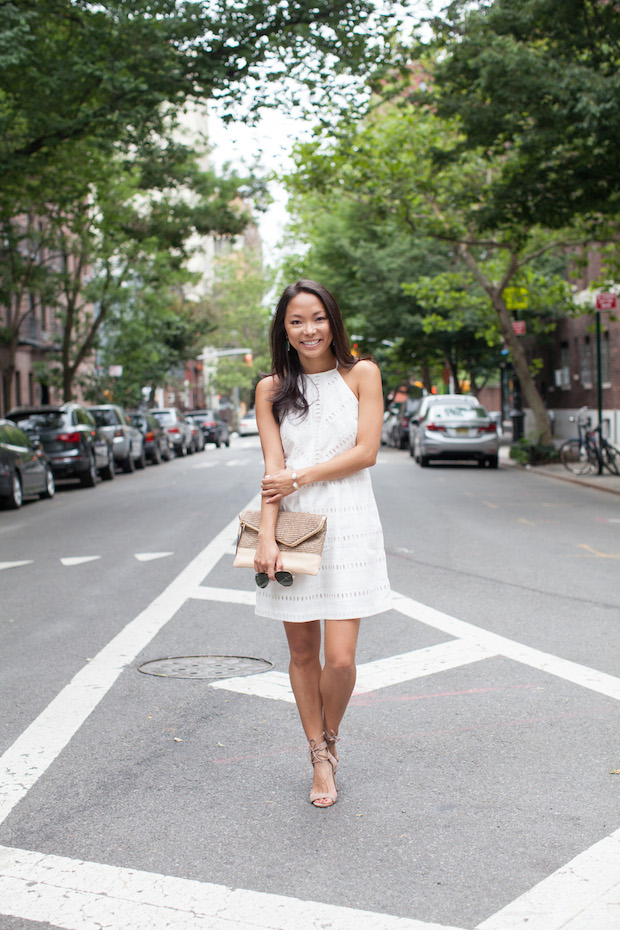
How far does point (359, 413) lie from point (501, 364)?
39292 mm

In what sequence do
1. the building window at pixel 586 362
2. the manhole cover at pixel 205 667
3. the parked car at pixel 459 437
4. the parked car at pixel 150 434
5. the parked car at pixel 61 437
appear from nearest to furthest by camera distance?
1. the manhole cover at pixel 205 667
2. the parked car at pixel 61 437
3. the parked car at pixel 459 437
4. the parked car at pixel 150 434
5. the building window at pixel 586 362

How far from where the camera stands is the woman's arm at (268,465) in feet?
12.7

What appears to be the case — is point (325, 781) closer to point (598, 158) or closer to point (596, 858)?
point (596, 858)

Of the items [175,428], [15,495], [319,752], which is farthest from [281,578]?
[175,428]

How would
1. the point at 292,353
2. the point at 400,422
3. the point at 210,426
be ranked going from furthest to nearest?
the point at 210,426, the point at 400,422, the point at 292,353

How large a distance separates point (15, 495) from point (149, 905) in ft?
50.6

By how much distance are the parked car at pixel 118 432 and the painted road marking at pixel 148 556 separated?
15417 millimetres

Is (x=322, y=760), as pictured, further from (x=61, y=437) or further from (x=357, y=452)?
(x=61, y=437)

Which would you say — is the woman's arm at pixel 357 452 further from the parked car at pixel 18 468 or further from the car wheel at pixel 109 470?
the car wheel at pixel 109 470

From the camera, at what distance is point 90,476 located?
2302cm

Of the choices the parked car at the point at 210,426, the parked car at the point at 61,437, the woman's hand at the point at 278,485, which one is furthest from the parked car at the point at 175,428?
the woman's hand at the point at 278,485

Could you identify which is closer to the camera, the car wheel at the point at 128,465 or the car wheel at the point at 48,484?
the car wheel at the point at 48,484

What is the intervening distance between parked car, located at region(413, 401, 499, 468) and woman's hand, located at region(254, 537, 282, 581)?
2198 centimetres

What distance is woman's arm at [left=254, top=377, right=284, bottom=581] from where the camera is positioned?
12.7 ft
